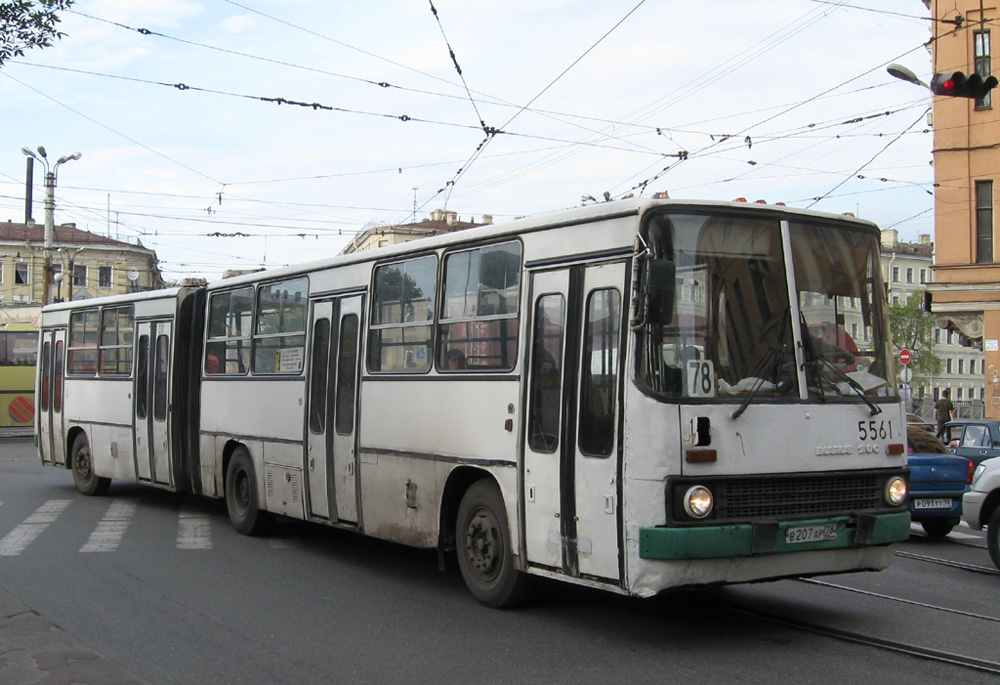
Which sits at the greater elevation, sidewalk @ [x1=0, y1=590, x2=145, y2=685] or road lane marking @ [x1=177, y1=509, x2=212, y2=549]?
sidewalk @ [x1=0, y1=590, x2=145, y2=685]

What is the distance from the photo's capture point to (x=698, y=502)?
704 centimetres

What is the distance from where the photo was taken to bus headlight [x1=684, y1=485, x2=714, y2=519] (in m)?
7.02

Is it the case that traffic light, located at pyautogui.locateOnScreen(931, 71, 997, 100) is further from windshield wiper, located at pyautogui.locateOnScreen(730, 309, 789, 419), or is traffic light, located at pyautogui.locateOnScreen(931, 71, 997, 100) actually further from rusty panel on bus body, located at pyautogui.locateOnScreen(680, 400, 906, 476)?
windshield wiper, located at pyautogui.locateOnScreen(730, 309, 789, 419)

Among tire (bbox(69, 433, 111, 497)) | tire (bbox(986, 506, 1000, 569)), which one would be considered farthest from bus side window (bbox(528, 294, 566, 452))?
tire (bbox(69, 433, 111, 497))

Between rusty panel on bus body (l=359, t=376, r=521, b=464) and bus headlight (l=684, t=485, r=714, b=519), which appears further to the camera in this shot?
rusty panel on bus body (l=359, t=376, r=521, b=464)

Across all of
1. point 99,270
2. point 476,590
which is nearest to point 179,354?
point 476,590

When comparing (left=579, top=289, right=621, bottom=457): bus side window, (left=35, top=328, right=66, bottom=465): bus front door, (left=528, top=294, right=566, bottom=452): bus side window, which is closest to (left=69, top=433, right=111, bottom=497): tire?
(left=35, top=328, right=66, bottom=465): bus front door

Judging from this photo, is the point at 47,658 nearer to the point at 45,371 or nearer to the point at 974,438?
the point at 45,371

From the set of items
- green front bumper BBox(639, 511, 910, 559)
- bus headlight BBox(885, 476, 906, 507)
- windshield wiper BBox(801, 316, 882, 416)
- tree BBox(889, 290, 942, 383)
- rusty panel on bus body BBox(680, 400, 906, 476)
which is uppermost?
tree BBox(889, 290, 942, 383)

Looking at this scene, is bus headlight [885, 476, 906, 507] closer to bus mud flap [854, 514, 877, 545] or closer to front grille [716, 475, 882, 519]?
front grille [716, 475, 882, 519]

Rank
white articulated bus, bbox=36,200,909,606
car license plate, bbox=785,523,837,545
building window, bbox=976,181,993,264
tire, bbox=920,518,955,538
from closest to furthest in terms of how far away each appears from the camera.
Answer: white articulated bus, bbox=36,200,909,606
car license plate, bbox=785,523,837,545
tire, bbox=920,518,955,538
building window, bbox=976,181,993,264

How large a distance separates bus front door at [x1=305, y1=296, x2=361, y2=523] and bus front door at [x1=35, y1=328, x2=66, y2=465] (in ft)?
28.5

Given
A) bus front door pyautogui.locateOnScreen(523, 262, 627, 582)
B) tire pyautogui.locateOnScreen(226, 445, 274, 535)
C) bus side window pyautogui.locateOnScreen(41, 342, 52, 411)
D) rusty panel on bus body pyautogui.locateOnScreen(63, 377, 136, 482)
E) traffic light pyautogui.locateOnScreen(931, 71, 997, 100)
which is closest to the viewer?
bus front door pyautogui.locateOnScreen(523, 262, 627, 582)

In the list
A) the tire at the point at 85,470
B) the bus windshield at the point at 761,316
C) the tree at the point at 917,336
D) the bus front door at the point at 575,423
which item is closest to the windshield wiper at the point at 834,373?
the bus windshield at the point at 761,316
